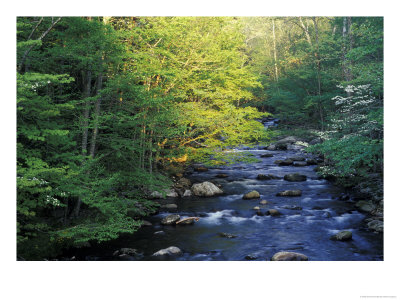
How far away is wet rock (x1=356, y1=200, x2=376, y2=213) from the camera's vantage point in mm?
8109

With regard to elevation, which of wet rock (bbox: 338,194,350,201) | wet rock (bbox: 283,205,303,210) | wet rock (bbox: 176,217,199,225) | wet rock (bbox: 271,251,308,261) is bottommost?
wet rock (bbox: 271,251,308,261)

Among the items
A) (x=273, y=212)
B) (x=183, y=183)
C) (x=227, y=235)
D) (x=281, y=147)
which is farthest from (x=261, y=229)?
(x=281, y=147)

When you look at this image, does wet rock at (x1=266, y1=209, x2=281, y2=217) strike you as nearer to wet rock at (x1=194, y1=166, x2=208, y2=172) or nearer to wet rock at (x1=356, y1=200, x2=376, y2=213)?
wet rock at (x1=356, y1=200, x2=376, y2=213)

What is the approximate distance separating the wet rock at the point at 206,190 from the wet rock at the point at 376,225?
4.46 m

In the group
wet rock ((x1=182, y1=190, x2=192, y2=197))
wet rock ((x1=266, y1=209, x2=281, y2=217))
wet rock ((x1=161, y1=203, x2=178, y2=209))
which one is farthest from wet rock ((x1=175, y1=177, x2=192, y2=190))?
wet rock ((x1=266, y1=209, x2=281, y2=217))

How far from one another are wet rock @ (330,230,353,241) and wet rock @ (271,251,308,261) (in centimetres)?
135

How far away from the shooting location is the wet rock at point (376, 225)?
22.2ft

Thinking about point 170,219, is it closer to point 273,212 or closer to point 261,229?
point 261,229

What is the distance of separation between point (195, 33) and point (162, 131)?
10.6ft

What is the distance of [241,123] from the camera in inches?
384

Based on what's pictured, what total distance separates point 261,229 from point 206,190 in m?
3.12
